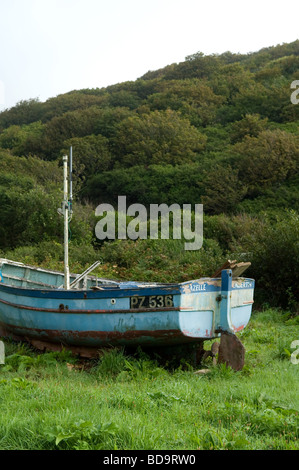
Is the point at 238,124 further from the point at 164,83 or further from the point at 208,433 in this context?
the point at 208,433

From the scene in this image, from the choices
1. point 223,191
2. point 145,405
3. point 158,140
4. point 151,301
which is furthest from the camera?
point 158,140

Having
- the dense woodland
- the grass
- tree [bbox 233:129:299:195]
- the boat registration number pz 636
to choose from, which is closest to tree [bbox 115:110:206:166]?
the dense woodland

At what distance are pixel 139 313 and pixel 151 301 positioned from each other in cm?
29

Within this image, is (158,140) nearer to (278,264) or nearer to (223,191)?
(223,191)

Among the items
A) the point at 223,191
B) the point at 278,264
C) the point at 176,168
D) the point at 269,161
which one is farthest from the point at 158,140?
the point at 278,264

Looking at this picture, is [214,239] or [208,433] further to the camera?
[214,239]

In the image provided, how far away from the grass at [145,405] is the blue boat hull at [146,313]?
472 millimetres

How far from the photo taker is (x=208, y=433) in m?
4.45

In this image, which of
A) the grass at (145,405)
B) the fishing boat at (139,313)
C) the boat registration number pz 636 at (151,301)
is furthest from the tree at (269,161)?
the boat registration number pz 636 at (151,301)

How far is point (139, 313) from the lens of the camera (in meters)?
7.89

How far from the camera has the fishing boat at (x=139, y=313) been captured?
7.65m

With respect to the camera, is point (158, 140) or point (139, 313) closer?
point (139, 313)
